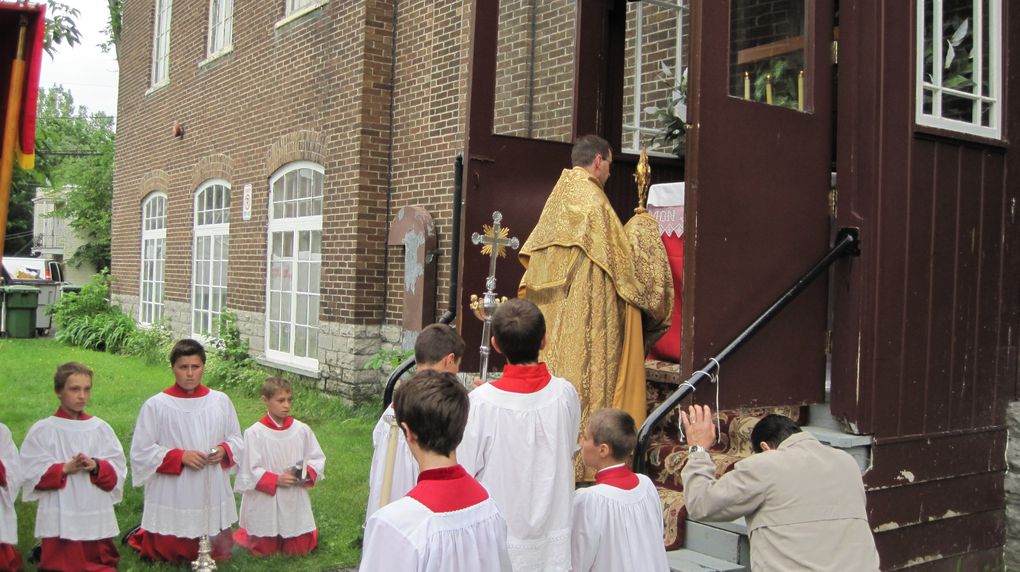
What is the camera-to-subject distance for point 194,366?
19.5ft

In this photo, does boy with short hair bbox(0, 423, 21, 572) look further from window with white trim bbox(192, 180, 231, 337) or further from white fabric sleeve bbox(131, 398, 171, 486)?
window with white trim bbox(192, 180, 231, 337)

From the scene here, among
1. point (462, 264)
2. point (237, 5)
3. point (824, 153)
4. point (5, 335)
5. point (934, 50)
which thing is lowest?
point (5, 335)

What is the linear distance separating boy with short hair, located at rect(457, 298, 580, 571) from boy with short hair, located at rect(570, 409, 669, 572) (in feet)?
0.63

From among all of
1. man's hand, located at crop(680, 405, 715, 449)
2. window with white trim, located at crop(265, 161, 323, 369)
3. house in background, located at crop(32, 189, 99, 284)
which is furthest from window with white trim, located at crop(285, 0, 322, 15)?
house in background, located at crop(32, 189, 99, 284)

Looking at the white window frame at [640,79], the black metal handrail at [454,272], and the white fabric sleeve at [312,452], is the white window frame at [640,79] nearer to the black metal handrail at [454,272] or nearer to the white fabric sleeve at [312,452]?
the black metal handrail at [454,272]

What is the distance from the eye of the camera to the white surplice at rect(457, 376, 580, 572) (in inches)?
148

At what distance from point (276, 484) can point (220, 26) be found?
10.8 meters

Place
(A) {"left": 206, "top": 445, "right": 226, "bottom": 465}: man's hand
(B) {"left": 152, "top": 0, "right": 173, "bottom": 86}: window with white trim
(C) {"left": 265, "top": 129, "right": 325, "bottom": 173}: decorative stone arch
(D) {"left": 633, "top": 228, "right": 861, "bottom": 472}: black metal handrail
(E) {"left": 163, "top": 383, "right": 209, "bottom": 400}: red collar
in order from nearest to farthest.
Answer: (D) {"left": 633, "top": 228, "right": 861, "bottom": 472}: black metal handrail < (A) {"left": 206, "top": 445, "right": 226, "bottom": 465}: man's hand < (E) {"left": 163, "top": 383, "right": 209, "bottom": 400}: red collar < (C) {"left": 265, "top": 129, "right": 325, "bottom": 173}: decorative stone arch < (B) {"left": 152, "top": 0, "right": 173, "bottom": 86}: window with white trim

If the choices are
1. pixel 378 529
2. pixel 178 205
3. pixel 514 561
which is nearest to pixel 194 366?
pixel 514 561

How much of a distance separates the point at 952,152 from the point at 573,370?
8.99 feet

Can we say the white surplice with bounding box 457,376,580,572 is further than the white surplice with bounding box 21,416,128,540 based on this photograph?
No

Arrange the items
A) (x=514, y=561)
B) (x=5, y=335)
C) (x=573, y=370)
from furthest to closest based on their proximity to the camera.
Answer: (x=5, y=335) < (x=573, y=370) < (x=514, y=561)

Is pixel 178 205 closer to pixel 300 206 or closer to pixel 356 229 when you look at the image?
pixel 300 206

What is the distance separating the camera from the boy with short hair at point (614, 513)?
352cm
